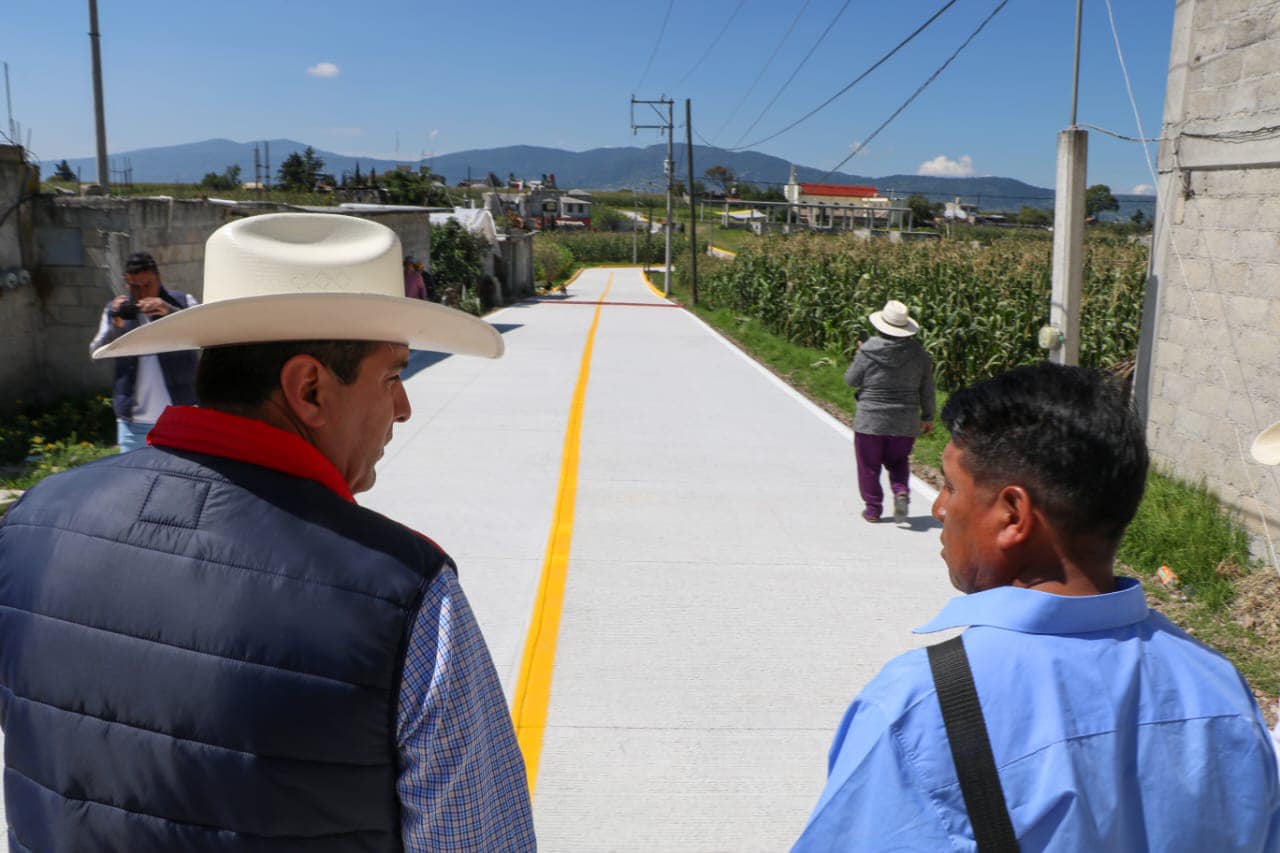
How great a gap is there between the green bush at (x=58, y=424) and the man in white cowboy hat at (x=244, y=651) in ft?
28.3

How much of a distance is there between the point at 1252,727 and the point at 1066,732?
33cm

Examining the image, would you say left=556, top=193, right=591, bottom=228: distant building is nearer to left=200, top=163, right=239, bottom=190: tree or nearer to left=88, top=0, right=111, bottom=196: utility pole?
left=200, top=163, right=239, bottom=190: tree

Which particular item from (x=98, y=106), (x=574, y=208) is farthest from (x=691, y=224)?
(x=574, y=208)

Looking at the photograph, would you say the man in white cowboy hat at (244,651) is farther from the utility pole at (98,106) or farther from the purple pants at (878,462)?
the utility pole at (98,106)

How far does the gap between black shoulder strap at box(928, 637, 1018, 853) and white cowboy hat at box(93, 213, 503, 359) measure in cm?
103

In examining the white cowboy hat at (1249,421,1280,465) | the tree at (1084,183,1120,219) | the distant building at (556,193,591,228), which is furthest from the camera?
the distant building at (556,193,591,228)

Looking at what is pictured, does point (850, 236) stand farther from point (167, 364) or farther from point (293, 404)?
point (293, 404)

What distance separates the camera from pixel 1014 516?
167 cm

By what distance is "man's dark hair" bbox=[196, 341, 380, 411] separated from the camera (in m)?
1.67

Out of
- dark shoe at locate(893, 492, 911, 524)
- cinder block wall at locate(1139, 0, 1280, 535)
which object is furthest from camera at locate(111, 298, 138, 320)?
cinder block wall at locate(1139, 0, 1280, 535)

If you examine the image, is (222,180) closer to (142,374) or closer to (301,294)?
(142,374)

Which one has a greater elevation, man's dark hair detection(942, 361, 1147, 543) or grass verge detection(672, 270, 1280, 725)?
man's dark hair detection(942, 361, 1147, 543)

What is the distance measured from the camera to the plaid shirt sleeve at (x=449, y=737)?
1471 mm

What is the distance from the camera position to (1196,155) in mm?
7527
